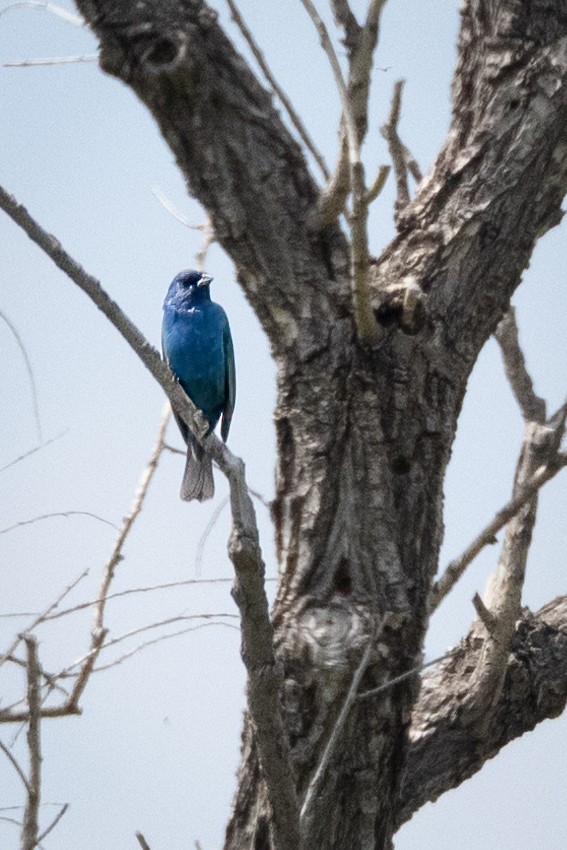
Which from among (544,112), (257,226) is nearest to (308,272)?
(257,226)

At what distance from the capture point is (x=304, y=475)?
2.97 metres

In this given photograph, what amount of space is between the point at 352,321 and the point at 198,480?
2958mm

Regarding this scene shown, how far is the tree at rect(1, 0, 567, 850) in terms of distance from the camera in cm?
284

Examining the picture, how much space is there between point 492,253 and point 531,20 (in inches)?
25.0

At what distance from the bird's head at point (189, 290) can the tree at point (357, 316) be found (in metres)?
3.34

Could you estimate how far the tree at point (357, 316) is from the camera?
2.84 m

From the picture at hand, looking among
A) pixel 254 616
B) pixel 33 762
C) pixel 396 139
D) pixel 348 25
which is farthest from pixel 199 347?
pixel 33 762

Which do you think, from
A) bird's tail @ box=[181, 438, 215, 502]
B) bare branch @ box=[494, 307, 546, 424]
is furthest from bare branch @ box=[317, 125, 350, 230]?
bird's tail @ box=[181, 438, 215, 502]

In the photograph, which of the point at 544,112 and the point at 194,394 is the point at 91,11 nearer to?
the point at 544,112

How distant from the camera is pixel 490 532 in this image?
10.1 ft

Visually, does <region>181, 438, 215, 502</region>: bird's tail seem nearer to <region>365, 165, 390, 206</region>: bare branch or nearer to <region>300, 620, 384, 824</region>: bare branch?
<region>300, 620, 384, 824</region>: bare branch

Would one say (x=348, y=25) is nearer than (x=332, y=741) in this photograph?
No

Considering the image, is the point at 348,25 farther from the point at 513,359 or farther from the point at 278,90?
the point at 513,359

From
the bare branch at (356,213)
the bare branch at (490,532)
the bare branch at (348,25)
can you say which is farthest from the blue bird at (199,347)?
the bare branch at (348,25)
